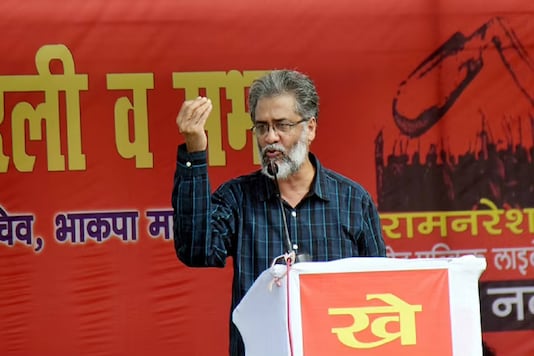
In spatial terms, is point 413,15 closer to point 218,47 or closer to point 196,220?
point 218,47

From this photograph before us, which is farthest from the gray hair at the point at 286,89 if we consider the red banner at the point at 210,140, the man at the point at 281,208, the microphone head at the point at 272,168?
the red banner at the point at 210,140

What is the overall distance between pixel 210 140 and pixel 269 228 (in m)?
1.96

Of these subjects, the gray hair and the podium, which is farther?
the gray hair

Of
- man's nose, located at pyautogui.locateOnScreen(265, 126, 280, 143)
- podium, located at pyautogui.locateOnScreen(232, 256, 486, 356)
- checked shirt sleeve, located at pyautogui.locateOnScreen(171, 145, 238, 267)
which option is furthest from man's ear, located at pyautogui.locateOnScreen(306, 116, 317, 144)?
podium, located at pyautogui.locateOnScreen(232, 256, 486, 356)

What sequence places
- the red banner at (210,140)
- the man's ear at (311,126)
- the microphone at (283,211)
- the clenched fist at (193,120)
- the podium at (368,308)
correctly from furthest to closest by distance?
the red banner at (210,140), the man's ear at (311,126), the microphone at (283,211), the clenched fist at (193,120), the podium at (368,308)

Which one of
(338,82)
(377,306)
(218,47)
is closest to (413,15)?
(338,82)

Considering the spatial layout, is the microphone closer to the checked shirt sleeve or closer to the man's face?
the man's face

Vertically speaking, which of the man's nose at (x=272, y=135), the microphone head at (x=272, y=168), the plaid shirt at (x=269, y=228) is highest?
the man's nose at (x=272, y=135)

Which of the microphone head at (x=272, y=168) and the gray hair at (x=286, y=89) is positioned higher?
the gray hair at (x=286, y=89)

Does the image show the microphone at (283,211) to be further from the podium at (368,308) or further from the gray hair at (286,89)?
the podium at (368,308)

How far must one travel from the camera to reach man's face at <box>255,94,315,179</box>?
2.98m

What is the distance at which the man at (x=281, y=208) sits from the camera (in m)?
2.97

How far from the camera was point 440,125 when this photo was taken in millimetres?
4961

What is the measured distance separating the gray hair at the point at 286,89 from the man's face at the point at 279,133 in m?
0.01
